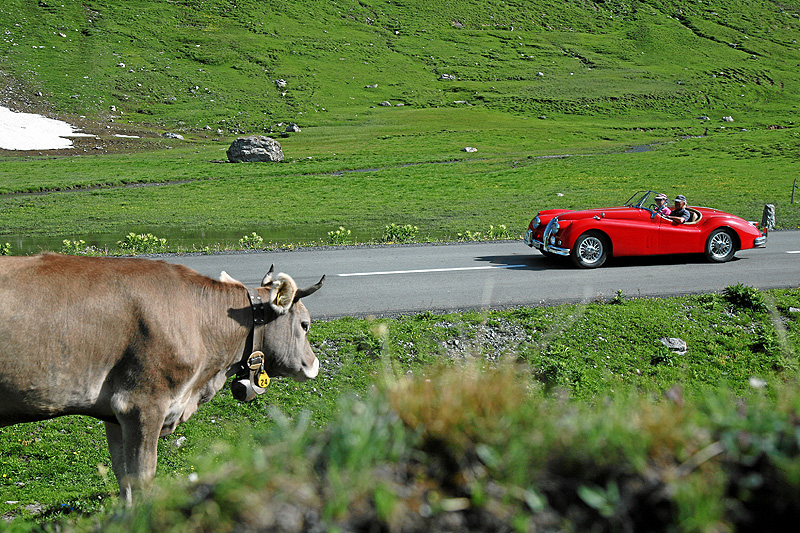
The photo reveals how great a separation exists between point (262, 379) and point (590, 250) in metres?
12.7

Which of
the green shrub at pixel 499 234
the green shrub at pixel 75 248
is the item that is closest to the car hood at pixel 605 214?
the green shrub at pixel 499 234

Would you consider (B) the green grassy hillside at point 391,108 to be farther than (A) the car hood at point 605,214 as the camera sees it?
Yes

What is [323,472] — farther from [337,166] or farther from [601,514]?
[337,166]

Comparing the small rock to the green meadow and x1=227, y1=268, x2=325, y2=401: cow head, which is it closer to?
the green meadow

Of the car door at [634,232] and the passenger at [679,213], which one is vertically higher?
the passenger at [679,213]

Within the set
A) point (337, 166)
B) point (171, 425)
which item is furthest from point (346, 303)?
point (337, 166)

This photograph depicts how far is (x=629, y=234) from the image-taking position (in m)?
16.9

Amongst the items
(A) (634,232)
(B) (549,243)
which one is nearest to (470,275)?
(B) (549,243)

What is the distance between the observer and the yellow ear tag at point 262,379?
6016 mm

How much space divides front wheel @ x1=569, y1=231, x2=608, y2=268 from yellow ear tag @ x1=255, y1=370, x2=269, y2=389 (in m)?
12.2

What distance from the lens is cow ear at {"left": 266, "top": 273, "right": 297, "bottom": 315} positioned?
18.8ft

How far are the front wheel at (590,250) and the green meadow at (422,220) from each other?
11.8ft

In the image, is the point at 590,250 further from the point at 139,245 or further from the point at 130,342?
the point at 130,342

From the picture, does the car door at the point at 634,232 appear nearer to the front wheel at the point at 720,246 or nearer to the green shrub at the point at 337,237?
the front wheel at the point at 720,246
